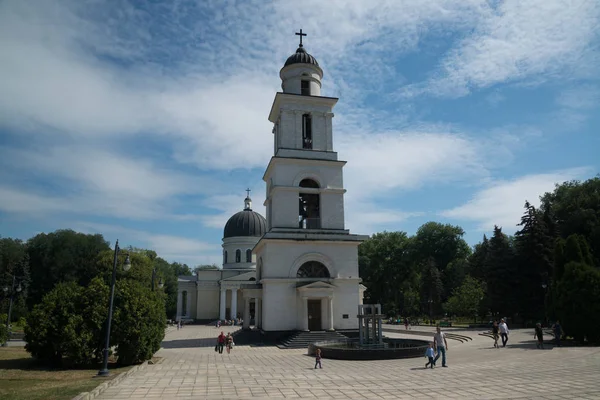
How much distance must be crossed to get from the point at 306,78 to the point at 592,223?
29.0 meters

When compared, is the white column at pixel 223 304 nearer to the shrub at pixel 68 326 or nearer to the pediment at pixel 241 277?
the pediment at pixel 241 277

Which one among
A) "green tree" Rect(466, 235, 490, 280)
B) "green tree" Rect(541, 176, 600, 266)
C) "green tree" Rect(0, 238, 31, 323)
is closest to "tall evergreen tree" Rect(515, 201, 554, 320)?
"green tree" Rect(541, 176, 600, 266)

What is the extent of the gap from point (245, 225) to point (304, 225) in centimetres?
3091

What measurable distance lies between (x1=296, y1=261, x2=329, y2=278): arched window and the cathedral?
0.01 metres

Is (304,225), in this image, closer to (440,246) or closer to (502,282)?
(502,282)

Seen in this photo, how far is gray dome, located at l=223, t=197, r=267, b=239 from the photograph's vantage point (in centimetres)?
5966

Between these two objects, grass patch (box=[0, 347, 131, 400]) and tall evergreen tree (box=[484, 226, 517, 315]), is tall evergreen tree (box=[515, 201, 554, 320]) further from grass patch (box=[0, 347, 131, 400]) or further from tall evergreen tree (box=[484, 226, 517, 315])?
grass patch (box=[0, 347, 131, 400])

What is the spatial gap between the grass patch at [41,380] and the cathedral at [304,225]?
11.8 m

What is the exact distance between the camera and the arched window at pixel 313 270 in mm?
27906

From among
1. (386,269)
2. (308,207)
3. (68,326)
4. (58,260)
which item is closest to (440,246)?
(386,269)

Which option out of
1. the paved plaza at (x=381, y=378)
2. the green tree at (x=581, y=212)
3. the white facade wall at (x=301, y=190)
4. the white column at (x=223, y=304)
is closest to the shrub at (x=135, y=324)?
the paved plaza at (x=381, y=378)

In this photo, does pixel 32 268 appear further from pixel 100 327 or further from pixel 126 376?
pixel 126 376

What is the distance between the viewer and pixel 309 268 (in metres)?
28.0

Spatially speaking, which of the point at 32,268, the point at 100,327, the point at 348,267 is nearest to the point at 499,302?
the point at 348,267
